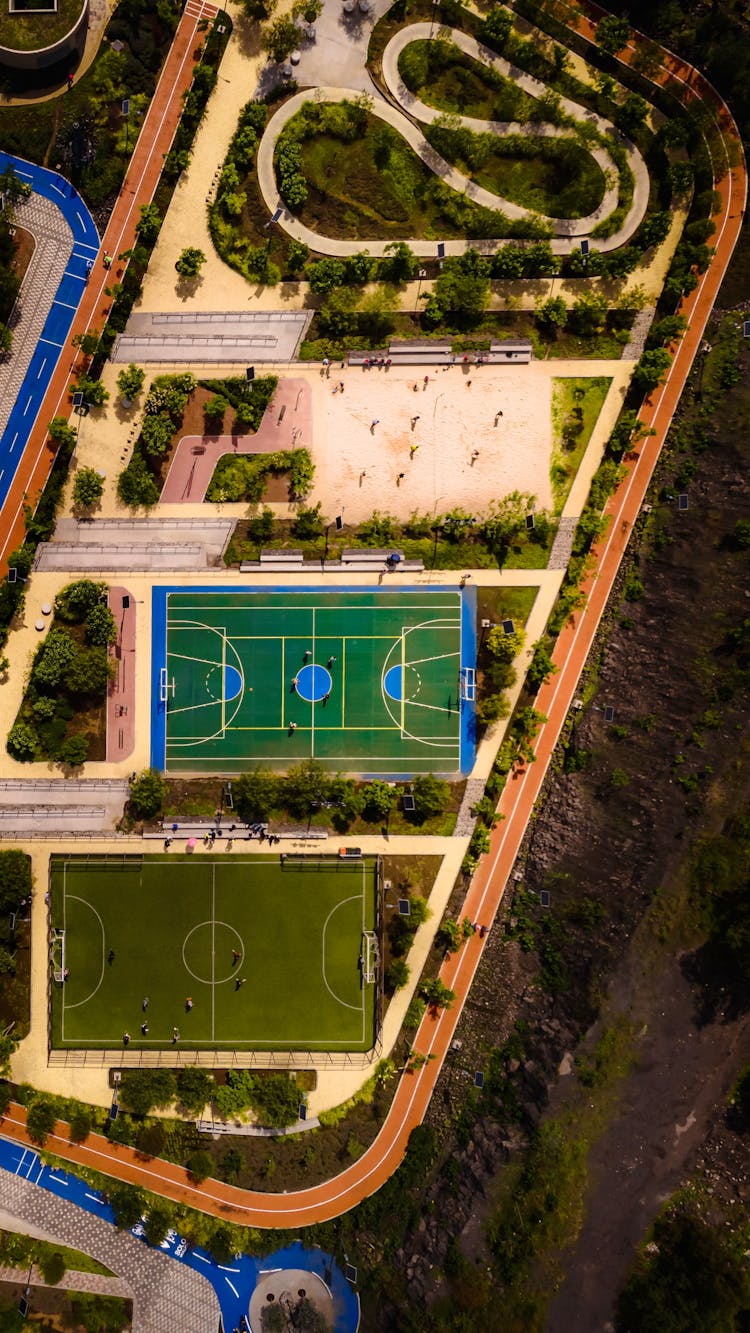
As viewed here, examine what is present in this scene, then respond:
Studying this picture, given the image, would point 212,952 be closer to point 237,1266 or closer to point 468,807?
point 468,807

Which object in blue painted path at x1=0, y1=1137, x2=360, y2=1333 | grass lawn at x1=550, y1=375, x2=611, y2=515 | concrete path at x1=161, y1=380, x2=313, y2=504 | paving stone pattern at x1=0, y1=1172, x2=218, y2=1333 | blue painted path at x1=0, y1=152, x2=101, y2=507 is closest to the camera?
blue painted path at x1=0, y1=1137, x2=360, y2=1333

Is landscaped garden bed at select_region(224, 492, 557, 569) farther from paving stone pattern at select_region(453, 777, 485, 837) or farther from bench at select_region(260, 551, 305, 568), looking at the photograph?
paving stone pattern at select_region(453, 777, 485, 837)

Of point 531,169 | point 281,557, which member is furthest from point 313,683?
point 531,169

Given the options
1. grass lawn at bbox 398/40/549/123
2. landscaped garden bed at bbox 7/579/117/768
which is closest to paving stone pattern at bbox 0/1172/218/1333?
landscaped garden bed at bbox 7/579/117/768

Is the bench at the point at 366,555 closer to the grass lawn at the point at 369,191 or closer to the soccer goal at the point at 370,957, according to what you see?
the grass lawn at the point at 369,191

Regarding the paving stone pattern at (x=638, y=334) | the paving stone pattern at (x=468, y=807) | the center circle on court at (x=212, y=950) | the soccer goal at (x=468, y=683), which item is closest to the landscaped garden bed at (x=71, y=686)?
the center circle on court at (x=212, y=950)

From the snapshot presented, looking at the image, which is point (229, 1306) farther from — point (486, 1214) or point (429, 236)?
point (429, 236)
